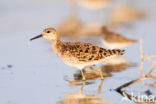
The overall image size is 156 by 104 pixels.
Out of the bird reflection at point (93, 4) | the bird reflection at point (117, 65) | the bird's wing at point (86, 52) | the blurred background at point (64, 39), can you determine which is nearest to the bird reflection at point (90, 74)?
the blurred background at point (64, 39)

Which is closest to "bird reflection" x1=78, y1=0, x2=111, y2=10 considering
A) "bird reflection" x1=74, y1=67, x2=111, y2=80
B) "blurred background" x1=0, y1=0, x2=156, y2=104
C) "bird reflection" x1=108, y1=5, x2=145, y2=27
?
"blurred background" x1=0, y1=0, x2=156, y2=104

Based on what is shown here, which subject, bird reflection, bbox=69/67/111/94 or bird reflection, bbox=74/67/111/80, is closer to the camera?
bird reflection, bbox=69/67/111/94

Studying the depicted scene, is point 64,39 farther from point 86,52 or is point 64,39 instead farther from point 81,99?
point 81,99

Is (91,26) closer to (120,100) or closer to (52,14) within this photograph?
(52,14)

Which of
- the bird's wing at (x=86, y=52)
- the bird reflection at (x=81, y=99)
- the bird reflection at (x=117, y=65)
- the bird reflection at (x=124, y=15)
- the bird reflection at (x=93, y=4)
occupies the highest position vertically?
the bird's wing at (x=86, y=52)

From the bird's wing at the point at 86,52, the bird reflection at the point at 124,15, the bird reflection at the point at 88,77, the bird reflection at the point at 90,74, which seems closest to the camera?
the bird reflection at the point at 88,77

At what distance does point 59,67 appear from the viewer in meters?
10.3

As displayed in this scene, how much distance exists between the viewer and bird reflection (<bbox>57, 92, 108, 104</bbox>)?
25.1 feet

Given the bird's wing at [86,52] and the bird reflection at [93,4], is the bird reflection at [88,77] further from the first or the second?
the bird reflection at [93,4]

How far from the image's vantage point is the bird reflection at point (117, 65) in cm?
1006

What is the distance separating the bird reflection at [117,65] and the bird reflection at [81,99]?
206 cm

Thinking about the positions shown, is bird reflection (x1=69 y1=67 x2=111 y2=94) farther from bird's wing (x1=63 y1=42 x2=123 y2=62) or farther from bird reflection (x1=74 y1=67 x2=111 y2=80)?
bird's wing (x1=63 y1=42 x2=123 y2=62)

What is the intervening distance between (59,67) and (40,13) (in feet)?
20.7

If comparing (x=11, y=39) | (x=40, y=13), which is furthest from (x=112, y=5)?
(x=11, y=39)
